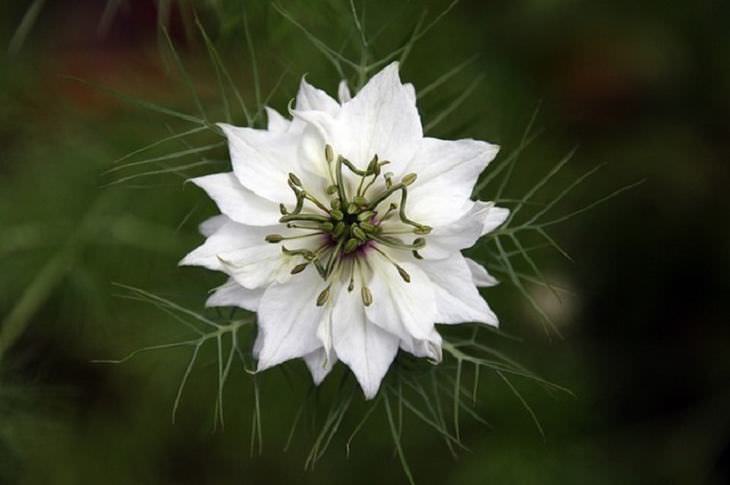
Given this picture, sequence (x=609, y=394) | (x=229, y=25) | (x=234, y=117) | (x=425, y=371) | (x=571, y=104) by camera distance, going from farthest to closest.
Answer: (x=571, y=104), (x=609, y=394), (x=234, y=117), (x=229, y=25), (x=425, y=371)

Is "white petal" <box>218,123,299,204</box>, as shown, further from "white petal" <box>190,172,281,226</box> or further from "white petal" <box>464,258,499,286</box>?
"white petal" <box>464,258,499,286</box>

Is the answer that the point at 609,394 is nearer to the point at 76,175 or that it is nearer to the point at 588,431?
the point at 588,431

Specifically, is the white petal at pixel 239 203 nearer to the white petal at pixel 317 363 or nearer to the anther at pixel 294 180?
the anther at pixel 294 180

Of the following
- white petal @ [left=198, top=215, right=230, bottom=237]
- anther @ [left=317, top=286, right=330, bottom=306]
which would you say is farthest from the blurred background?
anther @ [left=317, top=286, right=330, bottom=306]

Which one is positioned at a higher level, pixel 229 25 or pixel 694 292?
pixel 229 25

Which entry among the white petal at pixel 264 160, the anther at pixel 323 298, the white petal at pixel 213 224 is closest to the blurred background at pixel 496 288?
the white petal at pixel 213 224

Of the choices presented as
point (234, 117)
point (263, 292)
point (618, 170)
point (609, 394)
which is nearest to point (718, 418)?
point (609, 394)
